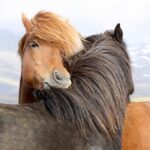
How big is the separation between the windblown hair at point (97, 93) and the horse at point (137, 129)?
945mm

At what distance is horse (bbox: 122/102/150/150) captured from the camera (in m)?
4.54

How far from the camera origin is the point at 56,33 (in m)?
4.84

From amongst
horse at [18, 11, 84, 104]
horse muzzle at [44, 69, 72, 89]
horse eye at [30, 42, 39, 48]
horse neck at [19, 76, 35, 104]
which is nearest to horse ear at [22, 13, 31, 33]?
horse at [18, 11, 84, 104]

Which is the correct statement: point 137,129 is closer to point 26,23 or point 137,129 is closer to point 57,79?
point 57,79

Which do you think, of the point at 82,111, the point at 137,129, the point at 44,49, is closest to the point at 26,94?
the point at 44,49

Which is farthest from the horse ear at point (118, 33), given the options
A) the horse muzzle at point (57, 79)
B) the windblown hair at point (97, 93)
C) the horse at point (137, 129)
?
the horse at point (137, 129)

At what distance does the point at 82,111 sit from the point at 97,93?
0.80ft

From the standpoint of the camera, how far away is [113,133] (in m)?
3.19

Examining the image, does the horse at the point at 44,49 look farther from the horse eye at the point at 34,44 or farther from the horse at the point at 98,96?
the horse at the point at 98,96

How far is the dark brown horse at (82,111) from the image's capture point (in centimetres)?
271

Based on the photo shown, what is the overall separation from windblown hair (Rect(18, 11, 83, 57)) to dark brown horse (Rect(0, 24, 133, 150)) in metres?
0.94

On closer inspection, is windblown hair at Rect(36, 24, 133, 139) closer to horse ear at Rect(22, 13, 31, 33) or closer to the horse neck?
the horse neck

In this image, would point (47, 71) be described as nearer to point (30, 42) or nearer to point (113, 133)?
point (30, 42)

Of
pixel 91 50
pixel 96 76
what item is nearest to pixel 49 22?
pixel 91 50
